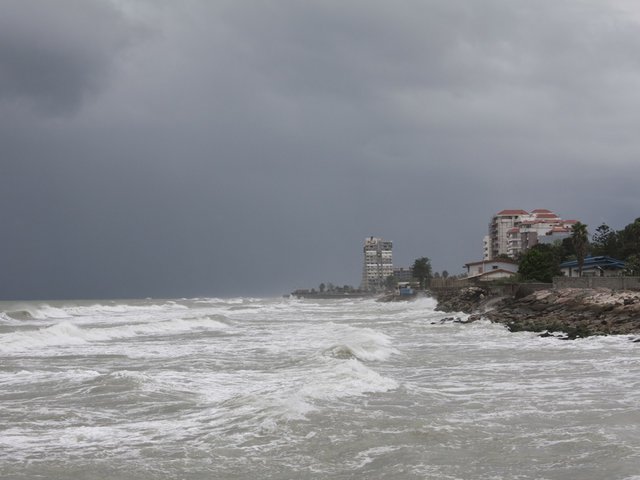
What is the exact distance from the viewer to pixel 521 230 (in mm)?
145375

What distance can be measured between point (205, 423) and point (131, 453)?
202 centimetres

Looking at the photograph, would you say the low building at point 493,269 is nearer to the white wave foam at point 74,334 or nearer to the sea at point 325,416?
the white wave foam at point 74,334

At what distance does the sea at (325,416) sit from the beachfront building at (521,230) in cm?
11820

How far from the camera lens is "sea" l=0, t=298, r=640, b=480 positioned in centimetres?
855

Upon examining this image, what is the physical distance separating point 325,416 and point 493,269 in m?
89.7

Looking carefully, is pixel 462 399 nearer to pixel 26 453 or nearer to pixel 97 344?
pixel 26 453

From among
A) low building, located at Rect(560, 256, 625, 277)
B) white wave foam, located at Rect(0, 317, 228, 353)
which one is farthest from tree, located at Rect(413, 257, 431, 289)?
white wave foam, located at Rect(0, 317, 228, 353)

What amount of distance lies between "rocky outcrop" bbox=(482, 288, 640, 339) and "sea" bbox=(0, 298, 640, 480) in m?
8.40

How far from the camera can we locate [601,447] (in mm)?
9148

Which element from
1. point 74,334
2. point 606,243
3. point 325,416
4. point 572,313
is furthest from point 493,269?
point 325,416

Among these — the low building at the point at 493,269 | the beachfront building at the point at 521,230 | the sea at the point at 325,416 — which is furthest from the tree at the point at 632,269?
the beachfront building at the point at 521,230

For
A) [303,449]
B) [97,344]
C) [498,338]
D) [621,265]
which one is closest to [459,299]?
[621,265]

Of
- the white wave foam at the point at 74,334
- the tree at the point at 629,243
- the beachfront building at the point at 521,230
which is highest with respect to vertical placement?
the beachfront building at the point at 521,230

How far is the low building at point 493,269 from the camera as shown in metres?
90.4
